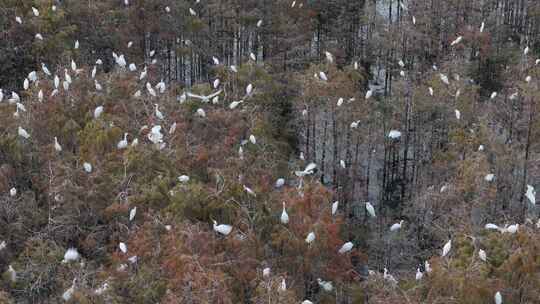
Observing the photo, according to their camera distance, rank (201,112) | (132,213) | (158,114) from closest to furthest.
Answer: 1. (132,213)
2. (158,114)
3. (201,112)

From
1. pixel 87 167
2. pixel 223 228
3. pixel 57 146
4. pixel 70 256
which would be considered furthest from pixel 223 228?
pixel 57 146

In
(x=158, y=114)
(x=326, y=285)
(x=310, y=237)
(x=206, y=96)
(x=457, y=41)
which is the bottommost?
(x=326, y=285)

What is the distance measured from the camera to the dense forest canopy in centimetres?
958

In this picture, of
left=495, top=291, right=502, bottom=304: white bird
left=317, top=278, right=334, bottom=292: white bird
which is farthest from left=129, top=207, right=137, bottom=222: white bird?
left=495, top=291, right=502, bottom=304: white bird

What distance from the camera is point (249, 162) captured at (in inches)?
481

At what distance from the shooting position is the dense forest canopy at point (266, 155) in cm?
958

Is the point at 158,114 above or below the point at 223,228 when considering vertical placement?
above

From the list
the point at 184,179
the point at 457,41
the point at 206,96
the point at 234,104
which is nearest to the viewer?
the point at 184,179

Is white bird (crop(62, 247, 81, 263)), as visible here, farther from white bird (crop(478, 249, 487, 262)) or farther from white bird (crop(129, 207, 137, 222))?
white bird (crop(478, 249, 487, 262))

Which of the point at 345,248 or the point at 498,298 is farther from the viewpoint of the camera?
the point at 345,248

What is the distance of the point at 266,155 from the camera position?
12898mm

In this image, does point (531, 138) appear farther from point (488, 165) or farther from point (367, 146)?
point (367, 146)

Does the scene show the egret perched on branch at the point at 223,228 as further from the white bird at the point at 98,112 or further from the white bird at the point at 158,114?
the white bird at the point at 98,112

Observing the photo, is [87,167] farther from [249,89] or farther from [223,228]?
[249,89]
